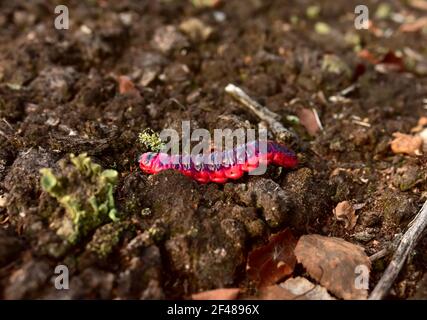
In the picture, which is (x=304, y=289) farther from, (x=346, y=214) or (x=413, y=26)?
(x=413, y=26)

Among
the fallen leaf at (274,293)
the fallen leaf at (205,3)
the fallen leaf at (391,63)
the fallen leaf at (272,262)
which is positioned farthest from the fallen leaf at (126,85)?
the fallen leaf at (391,63)

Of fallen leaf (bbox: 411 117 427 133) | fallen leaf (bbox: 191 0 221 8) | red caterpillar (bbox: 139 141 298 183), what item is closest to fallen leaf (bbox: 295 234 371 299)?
red caterpillar (bbox: 139 141 298 183)

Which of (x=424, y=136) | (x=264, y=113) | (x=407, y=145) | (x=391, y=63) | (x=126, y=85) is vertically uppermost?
(x=391, y=63)

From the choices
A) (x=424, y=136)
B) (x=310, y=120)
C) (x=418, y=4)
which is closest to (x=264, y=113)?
(x=310, y=120)

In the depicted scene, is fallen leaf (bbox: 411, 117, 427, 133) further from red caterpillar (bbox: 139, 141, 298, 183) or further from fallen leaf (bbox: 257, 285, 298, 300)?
fallen leaf (bbox: 257, 285, 298, 300)
